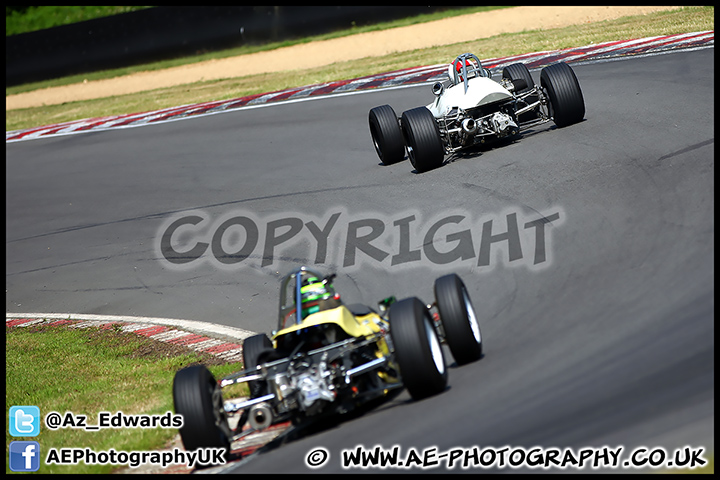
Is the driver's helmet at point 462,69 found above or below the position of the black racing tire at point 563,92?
above

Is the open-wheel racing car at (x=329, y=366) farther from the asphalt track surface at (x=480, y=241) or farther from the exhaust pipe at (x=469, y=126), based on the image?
the exhaust pipe at (x=469, y=126)

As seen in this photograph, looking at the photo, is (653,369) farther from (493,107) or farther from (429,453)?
(493,107)

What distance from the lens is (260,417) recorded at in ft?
20.6

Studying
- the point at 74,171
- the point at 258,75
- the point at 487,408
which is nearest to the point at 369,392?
the point at 487,408

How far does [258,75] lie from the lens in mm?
27922

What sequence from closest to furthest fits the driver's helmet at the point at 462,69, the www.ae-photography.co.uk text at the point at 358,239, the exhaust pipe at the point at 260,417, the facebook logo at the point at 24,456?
the exhaust pipe at the point at 260,417 < the facebook logo at the point at 24,456 < the www.ae-photography.co.uk text at the point at 358,239 < the driver's helmet at the point at 462,69

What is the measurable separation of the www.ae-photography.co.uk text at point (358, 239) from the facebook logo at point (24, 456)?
14.6 ft

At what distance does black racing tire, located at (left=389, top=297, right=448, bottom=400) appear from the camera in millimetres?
6273

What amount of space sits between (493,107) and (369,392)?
7361 mm

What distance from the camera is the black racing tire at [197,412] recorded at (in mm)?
6289

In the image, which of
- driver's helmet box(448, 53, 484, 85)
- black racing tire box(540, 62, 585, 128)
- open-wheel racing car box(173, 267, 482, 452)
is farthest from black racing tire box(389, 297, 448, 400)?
driver's helmet box(448, 53, 484, 85)

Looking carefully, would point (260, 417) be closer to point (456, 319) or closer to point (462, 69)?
point (456, 319)

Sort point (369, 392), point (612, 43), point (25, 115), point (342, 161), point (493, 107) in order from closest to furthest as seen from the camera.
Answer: point (369, 392) < point (493, 107) < point (342, 161) < point (612, 43) < point (25, 115)

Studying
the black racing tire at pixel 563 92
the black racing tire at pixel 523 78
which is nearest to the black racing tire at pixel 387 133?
the black racing tire at pixel 523 78
